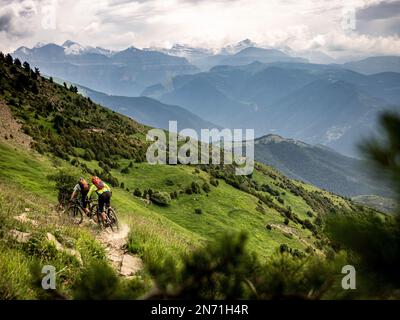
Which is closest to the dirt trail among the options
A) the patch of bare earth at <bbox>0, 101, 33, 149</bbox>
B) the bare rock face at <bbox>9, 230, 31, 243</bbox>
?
the bare rock face at <bbox>9, 230, 31, 243</bbox>

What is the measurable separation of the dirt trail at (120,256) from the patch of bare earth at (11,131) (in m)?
29.3

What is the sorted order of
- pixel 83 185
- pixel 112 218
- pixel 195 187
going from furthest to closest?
pixel 195 187
pixel 83 185
pixel 112 218

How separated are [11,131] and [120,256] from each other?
37.9m

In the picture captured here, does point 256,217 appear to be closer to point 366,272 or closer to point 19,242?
point 19,242

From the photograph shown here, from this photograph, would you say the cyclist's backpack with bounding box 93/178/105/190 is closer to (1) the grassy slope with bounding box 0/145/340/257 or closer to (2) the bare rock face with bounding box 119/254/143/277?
(2) the bare rock face with bounding box 119/254/143/277

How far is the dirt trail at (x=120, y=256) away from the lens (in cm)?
1078

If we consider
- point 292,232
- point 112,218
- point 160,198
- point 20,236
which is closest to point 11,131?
point 160,198

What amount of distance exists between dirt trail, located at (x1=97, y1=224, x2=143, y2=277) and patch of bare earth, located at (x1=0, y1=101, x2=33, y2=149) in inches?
1152

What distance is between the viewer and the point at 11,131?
44.5 meters

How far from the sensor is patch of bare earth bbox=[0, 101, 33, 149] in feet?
136

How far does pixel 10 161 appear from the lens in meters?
32.4

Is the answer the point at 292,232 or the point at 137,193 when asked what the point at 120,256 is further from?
the point at 292,232
